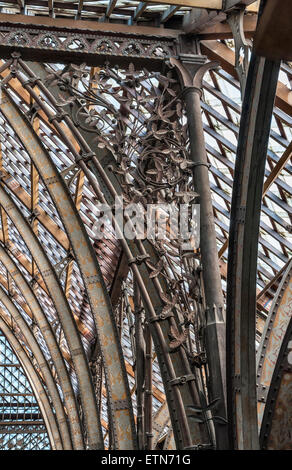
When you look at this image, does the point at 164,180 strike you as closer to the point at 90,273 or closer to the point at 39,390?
the point at 90,273

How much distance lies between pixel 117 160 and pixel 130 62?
115 cm

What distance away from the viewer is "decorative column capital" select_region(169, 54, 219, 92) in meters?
7.61

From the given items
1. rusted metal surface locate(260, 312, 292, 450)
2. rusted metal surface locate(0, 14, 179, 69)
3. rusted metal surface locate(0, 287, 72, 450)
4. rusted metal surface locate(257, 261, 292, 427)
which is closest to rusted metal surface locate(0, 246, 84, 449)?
rusted metal surface locate(0, 287, 72, 450)

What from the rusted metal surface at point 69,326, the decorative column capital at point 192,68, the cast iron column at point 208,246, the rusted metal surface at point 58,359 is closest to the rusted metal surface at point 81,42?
the decorative column capital at point 192,68

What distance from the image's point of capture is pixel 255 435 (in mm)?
5832

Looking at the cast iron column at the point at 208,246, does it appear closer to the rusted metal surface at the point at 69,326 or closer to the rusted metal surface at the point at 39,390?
the rusted metal surface at the point at 69,326

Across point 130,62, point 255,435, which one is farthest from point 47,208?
point 255,435

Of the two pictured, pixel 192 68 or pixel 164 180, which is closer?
pixel 164 180

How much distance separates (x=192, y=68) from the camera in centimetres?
778

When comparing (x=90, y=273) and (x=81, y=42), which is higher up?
(x=81, y=42)

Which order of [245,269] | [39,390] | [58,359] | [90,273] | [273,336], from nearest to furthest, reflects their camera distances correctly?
1. [273,336]
2. [245,269]
3. [90,273]
4. [58,359]
5. [39,390]

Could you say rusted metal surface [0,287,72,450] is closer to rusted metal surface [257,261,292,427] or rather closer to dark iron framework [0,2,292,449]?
dark iron framework [0,2,292,449]

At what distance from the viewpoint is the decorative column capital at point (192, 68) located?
7.61 meters

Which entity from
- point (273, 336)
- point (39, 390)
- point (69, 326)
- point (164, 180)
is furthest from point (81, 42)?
point (39, 390)
